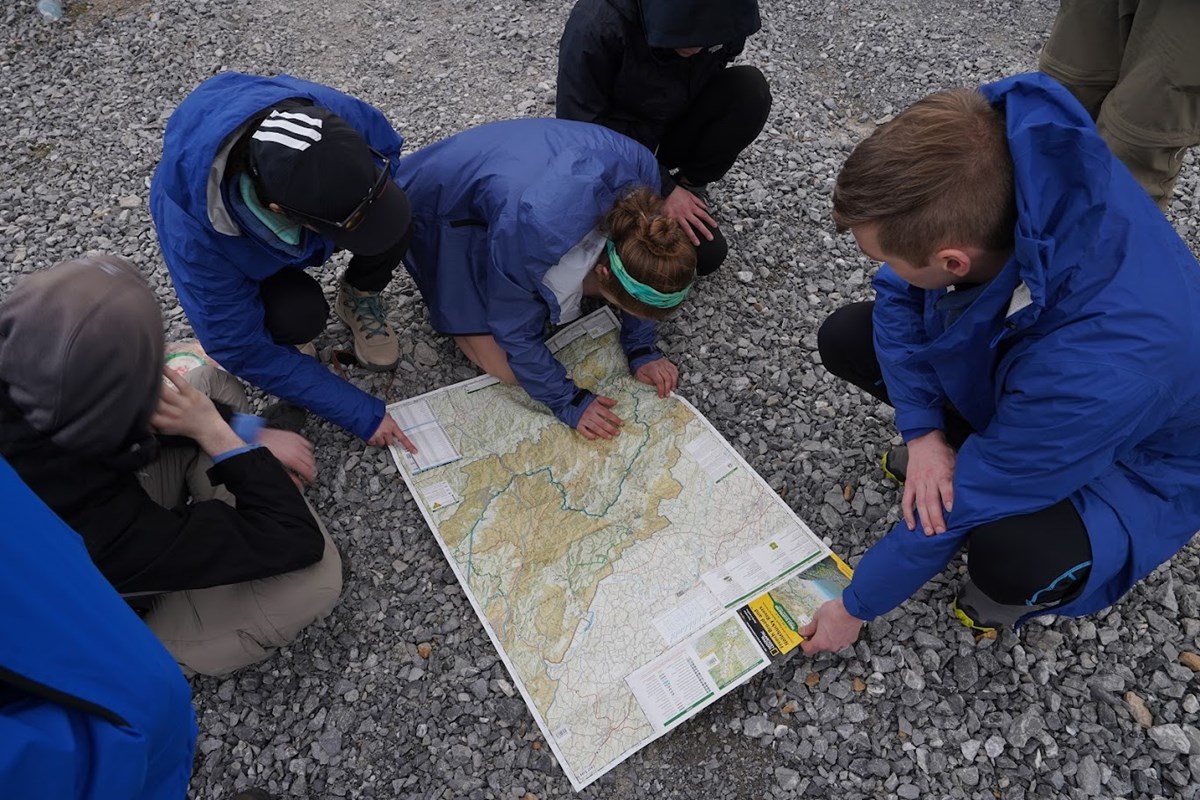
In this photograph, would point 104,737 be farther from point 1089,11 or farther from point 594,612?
point 1089,11

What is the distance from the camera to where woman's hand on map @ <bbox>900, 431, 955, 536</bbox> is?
2.22 m

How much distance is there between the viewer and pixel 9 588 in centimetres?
117

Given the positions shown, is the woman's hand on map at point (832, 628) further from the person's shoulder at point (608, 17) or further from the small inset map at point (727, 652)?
the person's shoulder at point (608, 17)

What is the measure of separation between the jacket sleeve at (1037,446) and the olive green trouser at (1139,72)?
1780 millimetres

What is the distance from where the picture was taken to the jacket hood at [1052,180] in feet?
5.36

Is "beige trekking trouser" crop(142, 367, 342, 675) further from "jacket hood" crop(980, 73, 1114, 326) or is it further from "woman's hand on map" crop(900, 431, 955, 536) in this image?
"jacket hood" crop(980, 73, 1114, 326)

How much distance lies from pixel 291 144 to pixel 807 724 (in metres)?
2.46

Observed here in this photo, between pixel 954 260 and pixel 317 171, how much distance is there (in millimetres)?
1735

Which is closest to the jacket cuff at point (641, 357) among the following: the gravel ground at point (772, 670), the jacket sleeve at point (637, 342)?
the jacket sleeve at point (637, 342)

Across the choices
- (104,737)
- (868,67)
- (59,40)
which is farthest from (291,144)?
(59,40)

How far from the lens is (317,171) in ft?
7.13

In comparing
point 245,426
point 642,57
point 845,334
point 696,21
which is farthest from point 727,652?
point 642,57

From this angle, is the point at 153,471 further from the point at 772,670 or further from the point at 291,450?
the point at 772,670

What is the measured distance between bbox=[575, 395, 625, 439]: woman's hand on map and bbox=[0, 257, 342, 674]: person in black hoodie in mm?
1084
